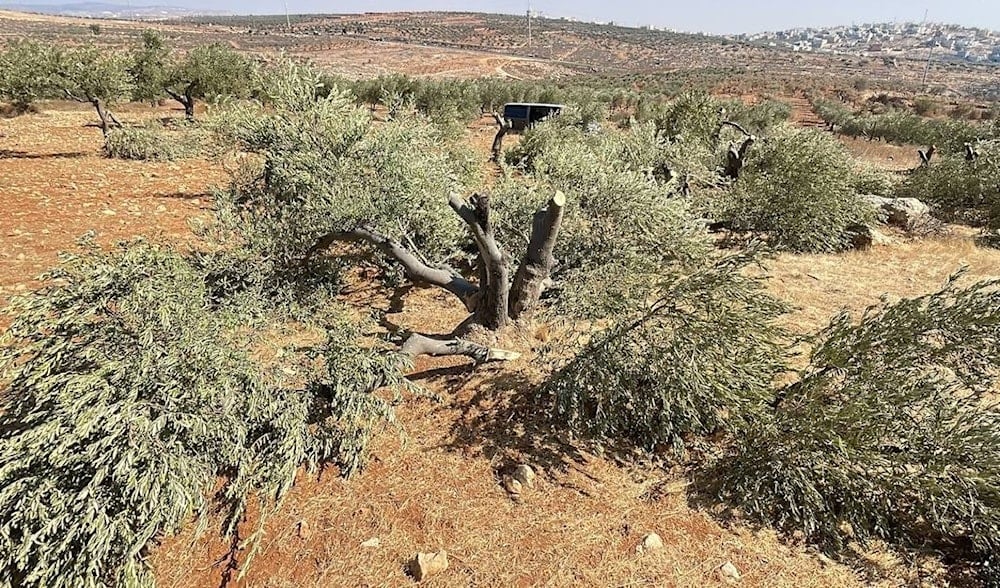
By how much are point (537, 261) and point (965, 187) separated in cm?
2042

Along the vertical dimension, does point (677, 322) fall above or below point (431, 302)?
above

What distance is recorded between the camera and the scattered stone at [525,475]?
614 cm

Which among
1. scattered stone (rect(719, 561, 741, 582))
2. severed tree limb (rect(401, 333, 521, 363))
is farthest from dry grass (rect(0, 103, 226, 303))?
scattered stone (rect(719, 561, 741, 582))

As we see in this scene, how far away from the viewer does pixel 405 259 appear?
332 inches

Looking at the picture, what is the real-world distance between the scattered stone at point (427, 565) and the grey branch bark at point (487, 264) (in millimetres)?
4140

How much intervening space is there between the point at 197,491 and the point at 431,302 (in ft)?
23.2

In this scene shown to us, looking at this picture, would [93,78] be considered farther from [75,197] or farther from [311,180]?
[311,180]

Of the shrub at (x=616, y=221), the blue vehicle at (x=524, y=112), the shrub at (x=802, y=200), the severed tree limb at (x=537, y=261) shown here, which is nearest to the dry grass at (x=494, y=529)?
the severed tree limb at (x=537, y=261)

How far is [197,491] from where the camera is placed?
4.67 meters

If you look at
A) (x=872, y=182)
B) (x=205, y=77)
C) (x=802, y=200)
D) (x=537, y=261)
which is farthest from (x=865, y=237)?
(x=205, y=77)

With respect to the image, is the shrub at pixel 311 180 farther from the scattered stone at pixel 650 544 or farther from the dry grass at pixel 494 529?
the scattered stone at pixel 650 544

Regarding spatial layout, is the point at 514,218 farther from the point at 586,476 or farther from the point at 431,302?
the point at 586,476

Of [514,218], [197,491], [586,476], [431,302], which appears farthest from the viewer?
[431,302]

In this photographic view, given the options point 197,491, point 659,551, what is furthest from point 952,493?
point 197,491
